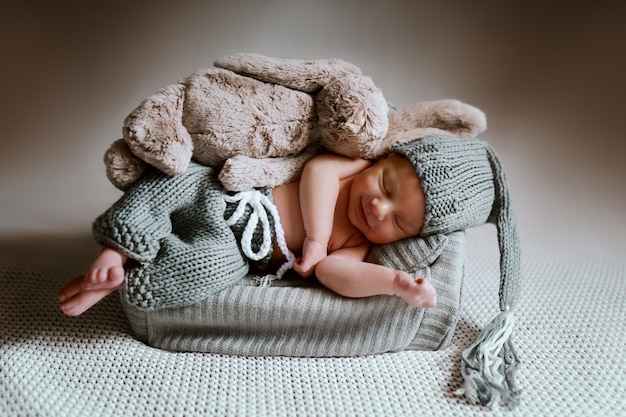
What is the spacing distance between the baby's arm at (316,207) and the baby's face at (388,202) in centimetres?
5

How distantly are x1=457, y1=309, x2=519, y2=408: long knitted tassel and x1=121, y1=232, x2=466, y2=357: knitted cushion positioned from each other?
68 mm

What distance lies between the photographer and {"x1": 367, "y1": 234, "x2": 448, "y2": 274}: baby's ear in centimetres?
103

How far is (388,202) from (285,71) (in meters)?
0.32

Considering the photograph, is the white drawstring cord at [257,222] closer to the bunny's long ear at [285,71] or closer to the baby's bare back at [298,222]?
the baby's bare back at [298,222]

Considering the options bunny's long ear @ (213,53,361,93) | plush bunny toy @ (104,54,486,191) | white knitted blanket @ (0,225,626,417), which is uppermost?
bunny's long ear @ (213,53,361,93)

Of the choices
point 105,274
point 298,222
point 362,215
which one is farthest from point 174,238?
point 362,215

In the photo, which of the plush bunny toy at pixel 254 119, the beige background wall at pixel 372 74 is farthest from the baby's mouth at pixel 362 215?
the beige background wall at pixel 372 74

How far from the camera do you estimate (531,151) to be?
6.08 feet

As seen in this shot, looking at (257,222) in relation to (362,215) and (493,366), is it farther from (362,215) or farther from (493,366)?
(493,366)

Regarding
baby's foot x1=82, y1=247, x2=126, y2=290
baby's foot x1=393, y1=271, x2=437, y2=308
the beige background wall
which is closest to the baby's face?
baby's foot x1=393, y1=271, x2=437, y2=308

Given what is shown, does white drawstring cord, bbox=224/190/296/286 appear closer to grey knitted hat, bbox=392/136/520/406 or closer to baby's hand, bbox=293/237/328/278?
baby's hand, bbox=293/237/328/278

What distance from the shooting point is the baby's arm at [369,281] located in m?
0.94

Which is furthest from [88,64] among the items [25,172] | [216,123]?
[216,123]

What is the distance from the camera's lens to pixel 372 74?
1739 millimetres
